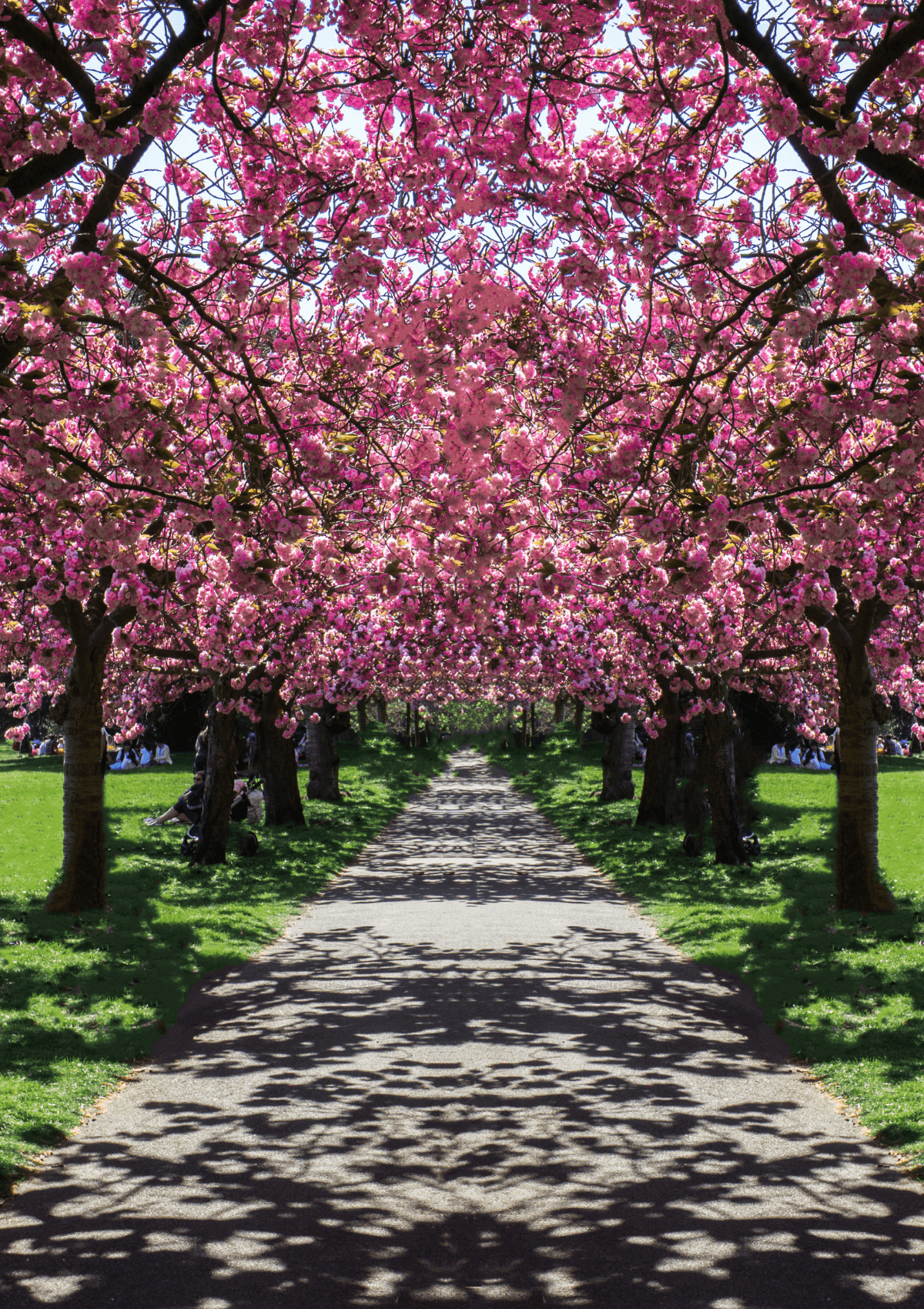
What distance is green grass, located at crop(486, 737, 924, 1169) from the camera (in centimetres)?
864

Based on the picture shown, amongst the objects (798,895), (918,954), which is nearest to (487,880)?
(798,895)

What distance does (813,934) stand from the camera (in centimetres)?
1385

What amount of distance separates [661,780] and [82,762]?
49.3 ft

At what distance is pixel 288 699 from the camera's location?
24.9m

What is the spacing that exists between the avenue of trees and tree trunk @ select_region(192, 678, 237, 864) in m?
5.45

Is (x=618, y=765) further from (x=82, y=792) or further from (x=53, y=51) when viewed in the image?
(x=53, y=51)

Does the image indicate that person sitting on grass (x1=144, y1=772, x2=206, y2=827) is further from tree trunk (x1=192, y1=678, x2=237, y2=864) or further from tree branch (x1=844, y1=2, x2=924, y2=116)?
tree branch (x1=844, y1=2, x2=924, y2=116)

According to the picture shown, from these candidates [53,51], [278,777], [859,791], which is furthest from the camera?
[278,777]

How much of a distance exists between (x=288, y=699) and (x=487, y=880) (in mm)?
6806

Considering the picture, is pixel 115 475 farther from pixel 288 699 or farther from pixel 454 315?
pixel 288 699

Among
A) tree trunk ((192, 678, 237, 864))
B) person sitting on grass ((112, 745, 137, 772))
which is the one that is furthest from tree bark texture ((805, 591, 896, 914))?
person sitting on grass ((112, 745, 137, 772))

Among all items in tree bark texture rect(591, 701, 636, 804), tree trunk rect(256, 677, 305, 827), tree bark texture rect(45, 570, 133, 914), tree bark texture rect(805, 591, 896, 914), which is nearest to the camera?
tree bark texture rect(805, 591, 896, 914)

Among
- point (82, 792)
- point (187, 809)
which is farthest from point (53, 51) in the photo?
point (187, 809)

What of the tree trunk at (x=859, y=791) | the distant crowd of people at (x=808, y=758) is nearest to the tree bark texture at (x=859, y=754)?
the tree trunk at (x=859, y=791)
